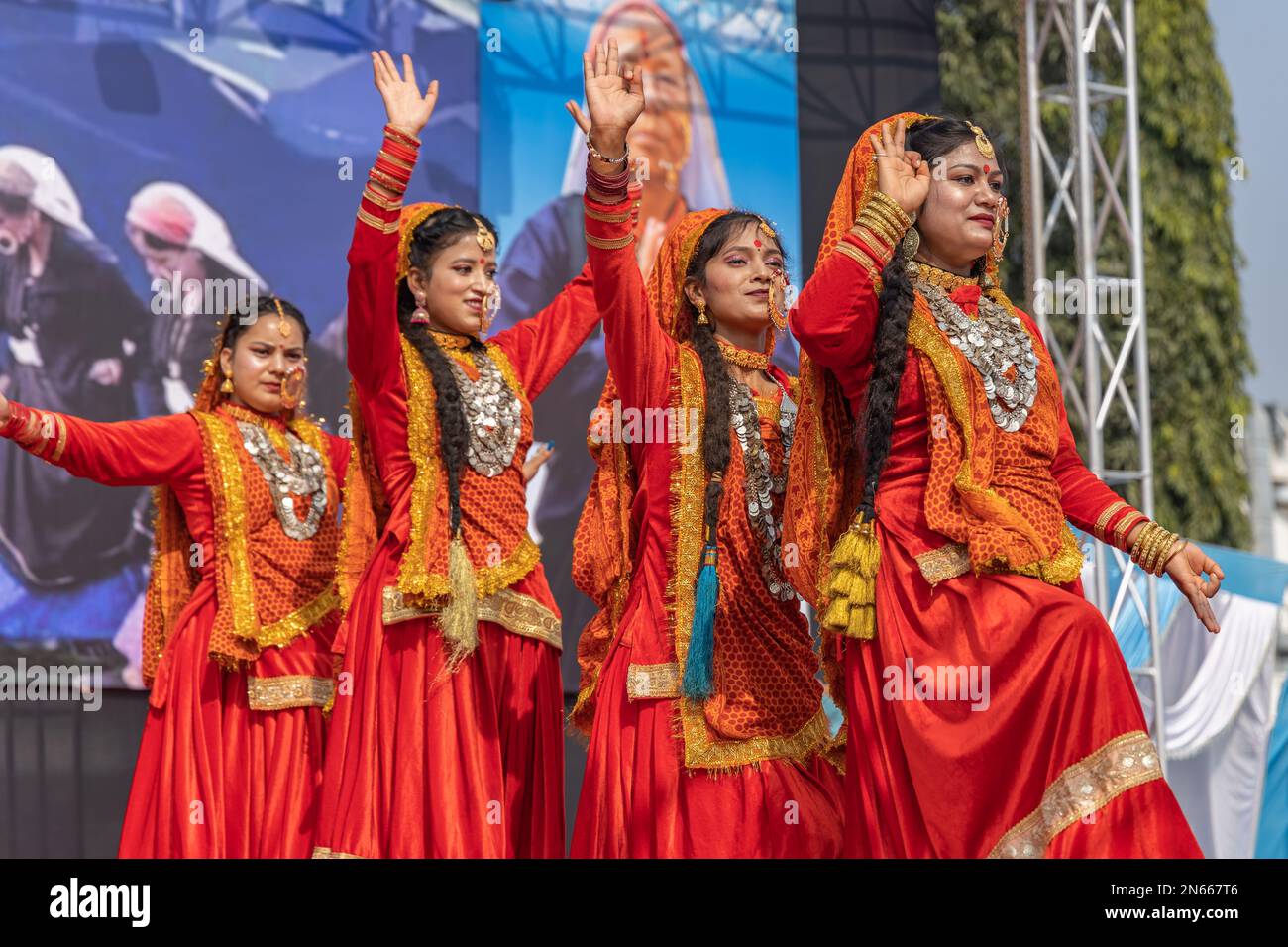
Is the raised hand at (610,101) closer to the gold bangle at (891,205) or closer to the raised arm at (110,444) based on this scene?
the gold bangle at (891,205)

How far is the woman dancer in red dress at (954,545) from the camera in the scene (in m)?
2.67

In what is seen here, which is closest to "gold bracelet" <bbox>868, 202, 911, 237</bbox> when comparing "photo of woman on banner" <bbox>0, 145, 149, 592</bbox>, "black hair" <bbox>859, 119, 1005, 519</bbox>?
"black hair" <bbox>859, 119, 1005, 519</bbox>

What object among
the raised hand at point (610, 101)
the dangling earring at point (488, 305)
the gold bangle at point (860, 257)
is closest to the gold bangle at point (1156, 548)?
the gold bangle at point (860, 257)

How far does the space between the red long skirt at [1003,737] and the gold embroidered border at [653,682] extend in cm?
54

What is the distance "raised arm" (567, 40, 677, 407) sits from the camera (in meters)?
3.07

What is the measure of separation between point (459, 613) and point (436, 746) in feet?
0.98

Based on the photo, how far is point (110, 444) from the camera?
4246 mm

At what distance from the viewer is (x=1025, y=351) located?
301 cm

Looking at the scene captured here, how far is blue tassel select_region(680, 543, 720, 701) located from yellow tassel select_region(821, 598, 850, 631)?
0.47 m

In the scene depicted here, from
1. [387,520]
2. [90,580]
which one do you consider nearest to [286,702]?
[387,520]

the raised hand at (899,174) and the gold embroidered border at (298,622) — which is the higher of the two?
the raised hand at (899,174)

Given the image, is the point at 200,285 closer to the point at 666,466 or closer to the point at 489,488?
the point at 489,488

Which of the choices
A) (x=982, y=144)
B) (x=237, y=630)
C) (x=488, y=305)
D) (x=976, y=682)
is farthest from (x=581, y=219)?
(x=976, y=682)

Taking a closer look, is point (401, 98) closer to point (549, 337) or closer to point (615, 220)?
point (615, 220)
